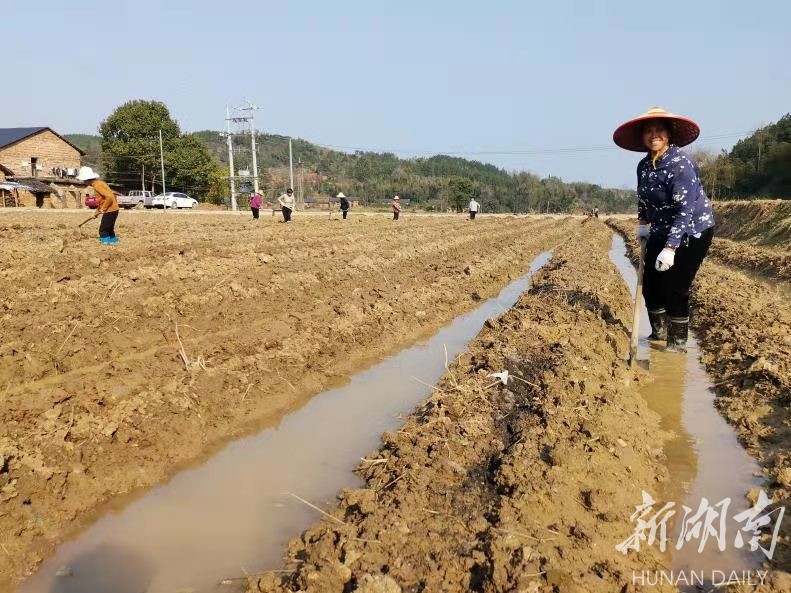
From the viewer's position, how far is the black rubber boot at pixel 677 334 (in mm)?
5293

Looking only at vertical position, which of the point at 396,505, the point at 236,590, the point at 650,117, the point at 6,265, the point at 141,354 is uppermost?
the point at 650,117

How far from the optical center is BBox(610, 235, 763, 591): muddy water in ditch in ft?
7.88

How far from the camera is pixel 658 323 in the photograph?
5672 mm

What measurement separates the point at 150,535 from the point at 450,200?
234 feet

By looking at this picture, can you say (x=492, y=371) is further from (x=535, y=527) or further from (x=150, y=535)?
(x=150, y=535)

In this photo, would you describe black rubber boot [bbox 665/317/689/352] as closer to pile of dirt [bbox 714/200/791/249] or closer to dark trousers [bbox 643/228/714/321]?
dark trousers [bbox 643/228/714/321]

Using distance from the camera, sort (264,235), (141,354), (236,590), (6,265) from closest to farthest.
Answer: (236,590) → (141,354) → (6,265) → (264,235)

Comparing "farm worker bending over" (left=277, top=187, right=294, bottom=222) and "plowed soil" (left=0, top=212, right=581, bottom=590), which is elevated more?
"farm worker bending over" (left=277, top=187, right=294, bottom=222)

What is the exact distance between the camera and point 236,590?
7.61 ft

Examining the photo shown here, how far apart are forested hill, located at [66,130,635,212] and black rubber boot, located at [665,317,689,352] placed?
5167 centimetres

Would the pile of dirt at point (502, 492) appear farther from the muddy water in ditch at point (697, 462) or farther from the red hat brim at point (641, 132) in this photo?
the red hat brim at point (641, 132)

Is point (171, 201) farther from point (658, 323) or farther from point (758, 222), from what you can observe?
point (658, 323)

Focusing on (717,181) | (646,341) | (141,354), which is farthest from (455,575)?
(717,181)

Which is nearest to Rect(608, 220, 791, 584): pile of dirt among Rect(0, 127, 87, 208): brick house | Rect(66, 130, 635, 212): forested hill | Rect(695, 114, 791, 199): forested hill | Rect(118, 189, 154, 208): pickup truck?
Rect(695, 114, 791, 199): forested hill
